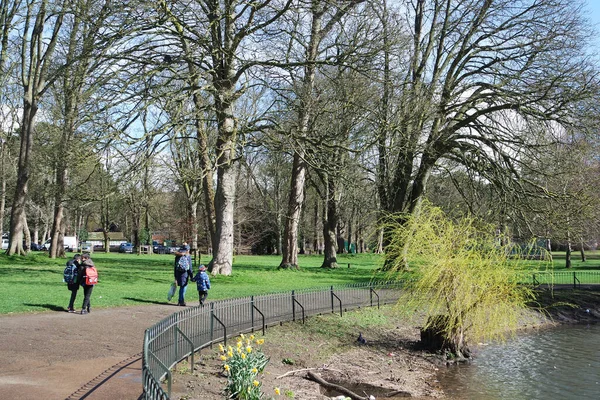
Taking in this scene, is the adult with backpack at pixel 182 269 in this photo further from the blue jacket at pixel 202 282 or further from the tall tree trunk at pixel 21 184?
the tall tree trunk at pixel 21 184

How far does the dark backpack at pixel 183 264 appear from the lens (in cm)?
1688

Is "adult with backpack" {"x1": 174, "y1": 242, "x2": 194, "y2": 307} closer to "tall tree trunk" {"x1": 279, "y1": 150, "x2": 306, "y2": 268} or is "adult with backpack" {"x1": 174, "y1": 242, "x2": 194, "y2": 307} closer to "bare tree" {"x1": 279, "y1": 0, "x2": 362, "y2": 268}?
"bare tree" {"x1": 279, "y1": 0, "x2": 362, "y2": 268}

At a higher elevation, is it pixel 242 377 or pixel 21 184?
pixel 21 184

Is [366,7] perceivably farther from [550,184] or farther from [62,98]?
[62,98]

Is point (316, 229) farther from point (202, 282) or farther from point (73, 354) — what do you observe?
point (73, 354)

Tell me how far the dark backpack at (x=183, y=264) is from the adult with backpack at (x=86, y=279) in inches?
92.2

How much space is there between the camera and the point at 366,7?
21.7 m

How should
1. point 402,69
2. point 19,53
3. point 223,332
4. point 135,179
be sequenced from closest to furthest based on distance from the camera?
point 223,332 < point 135,179 < point 402,69 < point 19,53

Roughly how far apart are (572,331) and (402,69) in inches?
483

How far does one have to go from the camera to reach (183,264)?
16.9m

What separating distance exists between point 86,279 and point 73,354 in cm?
396

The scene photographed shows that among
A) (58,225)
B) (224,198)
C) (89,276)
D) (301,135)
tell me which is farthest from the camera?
(58,225)

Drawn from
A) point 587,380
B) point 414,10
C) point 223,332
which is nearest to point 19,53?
point 414,10

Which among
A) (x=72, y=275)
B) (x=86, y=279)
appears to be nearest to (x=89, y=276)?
(x=86, y=279)
